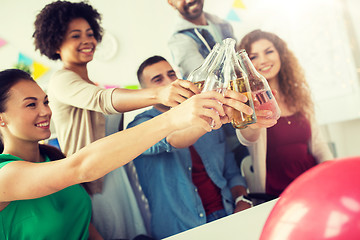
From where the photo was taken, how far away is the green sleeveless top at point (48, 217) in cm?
88

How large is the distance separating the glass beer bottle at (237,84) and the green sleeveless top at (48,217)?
63cm

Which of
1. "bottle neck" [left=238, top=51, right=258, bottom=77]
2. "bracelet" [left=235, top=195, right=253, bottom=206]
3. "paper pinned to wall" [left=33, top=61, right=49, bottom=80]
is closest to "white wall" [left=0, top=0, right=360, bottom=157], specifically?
"paper pinned to wall" [left=33, top=61, right=49, bottom=80]

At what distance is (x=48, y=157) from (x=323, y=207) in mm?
983

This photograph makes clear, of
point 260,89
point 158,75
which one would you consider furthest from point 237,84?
point 158,75

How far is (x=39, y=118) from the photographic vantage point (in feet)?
3.48

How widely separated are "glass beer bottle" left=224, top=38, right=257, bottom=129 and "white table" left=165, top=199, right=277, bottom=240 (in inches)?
11.8

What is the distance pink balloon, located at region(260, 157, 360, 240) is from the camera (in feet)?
1.41

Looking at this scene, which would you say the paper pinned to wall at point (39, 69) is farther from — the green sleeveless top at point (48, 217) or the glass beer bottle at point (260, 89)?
the glass beer bottle at point (260, 89)

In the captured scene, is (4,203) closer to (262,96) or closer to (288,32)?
(262,96)

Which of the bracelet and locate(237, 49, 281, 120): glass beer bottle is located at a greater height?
locate(237, 49, 281, 120): glass beer bottle

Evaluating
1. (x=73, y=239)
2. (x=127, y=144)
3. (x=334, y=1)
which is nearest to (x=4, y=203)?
(x=73, y=239)

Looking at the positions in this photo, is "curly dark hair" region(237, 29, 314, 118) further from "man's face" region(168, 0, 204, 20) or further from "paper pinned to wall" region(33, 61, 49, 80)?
"paper pinned to wall" region(33, 61, 49, 80)

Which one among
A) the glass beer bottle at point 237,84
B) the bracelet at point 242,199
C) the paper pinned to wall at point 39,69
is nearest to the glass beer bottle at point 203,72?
the glass beer bottle at point 237,84

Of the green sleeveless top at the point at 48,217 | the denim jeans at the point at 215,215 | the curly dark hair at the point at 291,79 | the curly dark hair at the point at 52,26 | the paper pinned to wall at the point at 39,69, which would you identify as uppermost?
the curly dark hair at the point at 52,26
